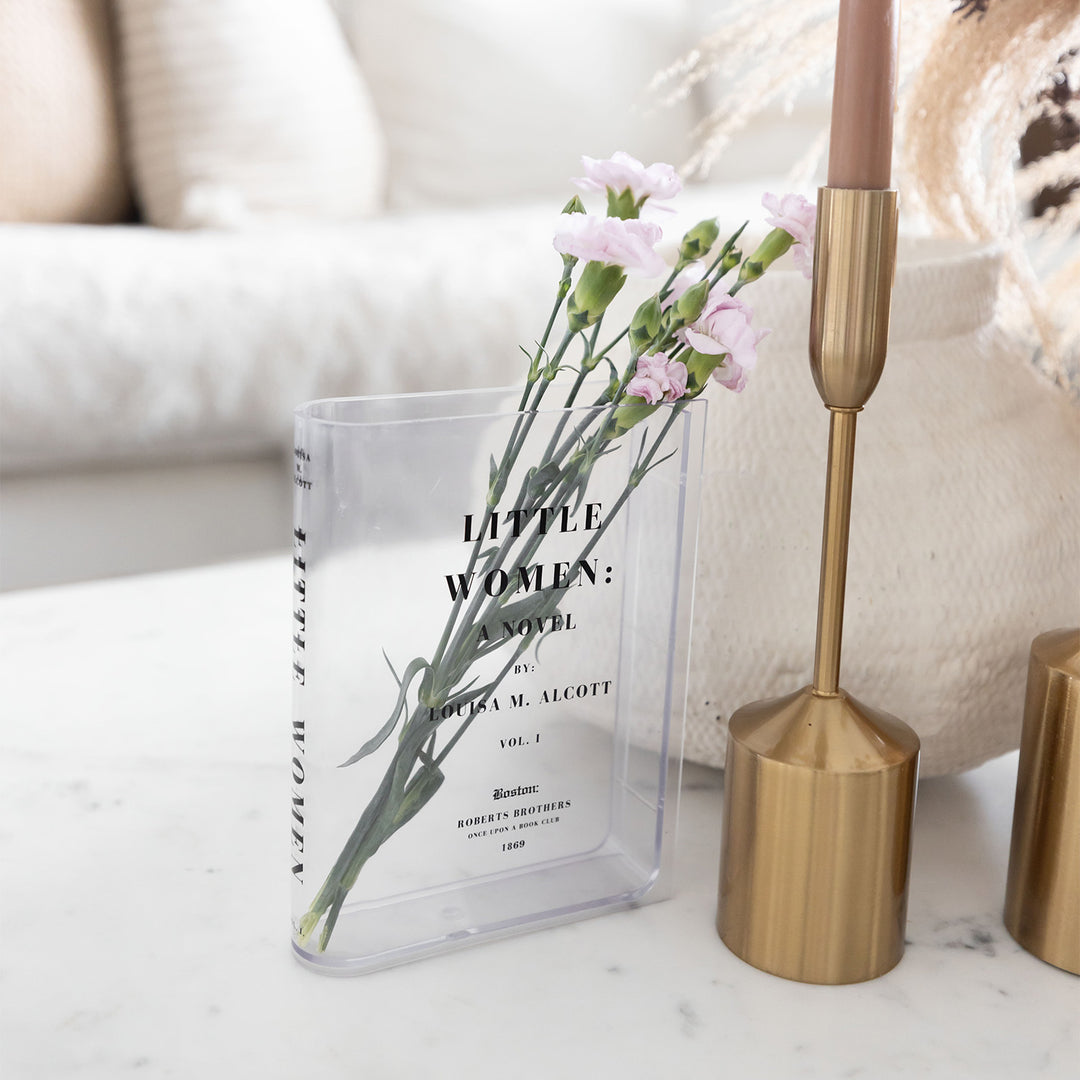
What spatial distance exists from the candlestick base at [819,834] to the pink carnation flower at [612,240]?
159 millimetres

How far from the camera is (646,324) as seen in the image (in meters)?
0.39

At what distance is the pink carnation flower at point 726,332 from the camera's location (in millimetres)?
382

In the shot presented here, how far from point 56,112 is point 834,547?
1.36 meters

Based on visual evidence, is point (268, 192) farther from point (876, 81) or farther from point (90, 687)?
point (876, 81)

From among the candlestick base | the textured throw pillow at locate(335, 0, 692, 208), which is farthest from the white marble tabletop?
the textured throw pillow at locate(335, 0, 692, 208)

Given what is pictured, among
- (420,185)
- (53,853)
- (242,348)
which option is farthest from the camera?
(420,185)

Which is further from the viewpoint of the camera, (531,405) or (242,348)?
(242,348)

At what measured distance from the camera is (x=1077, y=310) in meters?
0.62

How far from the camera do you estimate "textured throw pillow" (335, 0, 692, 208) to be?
1786mm

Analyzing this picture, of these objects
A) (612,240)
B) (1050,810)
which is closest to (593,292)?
(612,240)

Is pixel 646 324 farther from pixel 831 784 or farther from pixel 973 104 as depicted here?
pixel 973 104

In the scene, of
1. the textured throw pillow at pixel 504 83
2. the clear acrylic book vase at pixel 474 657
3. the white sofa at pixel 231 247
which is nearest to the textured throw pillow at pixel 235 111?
the white sofa at pixel 231 247

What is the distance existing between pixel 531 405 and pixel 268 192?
130cm

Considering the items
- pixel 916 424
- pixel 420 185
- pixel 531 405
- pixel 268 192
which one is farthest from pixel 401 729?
pixel 420 185
